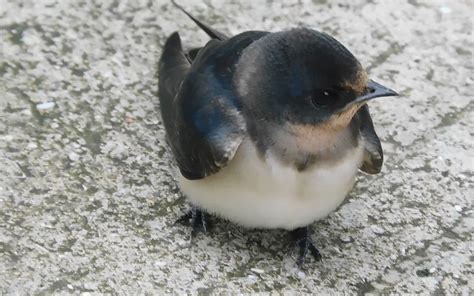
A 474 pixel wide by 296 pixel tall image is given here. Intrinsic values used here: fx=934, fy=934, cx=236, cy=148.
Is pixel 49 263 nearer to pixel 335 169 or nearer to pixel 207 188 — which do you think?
pixel 207 188

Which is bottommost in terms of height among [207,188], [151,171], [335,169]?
[151,171]

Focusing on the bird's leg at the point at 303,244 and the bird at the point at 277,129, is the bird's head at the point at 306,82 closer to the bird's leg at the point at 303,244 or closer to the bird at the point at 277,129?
the bird at the point at 277,129

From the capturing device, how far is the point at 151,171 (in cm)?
377

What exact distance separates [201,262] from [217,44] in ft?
2.80

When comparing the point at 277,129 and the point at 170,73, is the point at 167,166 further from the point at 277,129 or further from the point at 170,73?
the point at 277,129

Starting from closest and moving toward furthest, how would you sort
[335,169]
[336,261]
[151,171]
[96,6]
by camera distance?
1. [335,169]
2. [336,261]
3. [151,171]
4. [96,6]

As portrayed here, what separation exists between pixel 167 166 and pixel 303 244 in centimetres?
69

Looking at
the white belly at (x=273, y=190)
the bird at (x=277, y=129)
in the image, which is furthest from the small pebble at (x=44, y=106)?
the white belly at (x=273, y=190)

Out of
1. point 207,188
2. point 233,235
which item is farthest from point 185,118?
point 233,235

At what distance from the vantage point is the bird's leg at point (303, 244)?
3.44 m

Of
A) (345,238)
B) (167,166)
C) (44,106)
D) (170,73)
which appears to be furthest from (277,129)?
(44,106)

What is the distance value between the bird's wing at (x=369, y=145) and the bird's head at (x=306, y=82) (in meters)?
0.26

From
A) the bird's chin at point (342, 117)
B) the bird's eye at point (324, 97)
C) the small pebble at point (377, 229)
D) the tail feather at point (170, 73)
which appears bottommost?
the small pebble at point (377, 229)

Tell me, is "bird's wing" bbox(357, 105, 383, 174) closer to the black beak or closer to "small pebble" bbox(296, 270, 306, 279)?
the black beak
